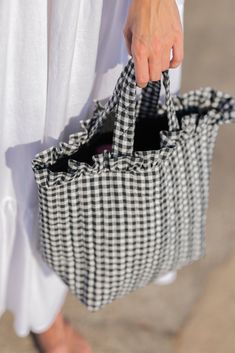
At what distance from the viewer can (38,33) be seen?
0.87m

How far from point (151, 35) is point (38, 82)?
19cm

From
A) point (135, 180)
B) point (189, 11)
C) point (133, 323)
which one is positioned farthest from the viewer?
point (189, 11)

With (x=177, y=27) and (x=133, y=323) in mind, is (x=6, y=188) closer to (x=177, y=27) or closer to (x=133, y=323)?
(x=177, y=27)

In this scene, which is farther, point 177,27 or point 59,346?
point 59,346

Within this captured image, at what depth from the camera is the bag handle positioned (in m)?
0.90

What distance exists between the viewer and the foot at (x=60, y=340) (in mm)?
1299

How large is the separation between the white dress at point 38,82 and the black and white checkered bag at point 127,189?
0.05m

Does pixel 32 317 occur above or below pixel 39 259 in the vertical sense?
below

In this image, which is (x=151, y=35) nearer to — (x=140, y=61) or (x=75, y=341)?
(x=140, y=61)

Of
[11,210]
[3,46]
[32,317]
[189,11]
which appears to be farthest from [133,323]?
[189,11]

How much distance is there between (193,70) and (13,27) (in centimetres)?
120

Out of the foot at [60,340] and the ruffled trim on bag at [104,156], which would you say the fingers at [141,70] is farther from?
the foot at [60,340]

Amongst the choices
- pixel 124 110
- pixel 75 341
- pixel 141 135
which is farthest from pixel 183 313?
pixel 124 110

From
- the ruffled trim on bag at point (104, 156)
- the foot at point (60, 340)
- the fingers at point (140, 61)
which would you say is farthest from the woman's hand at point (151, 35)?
the foot at point (60, 340)
